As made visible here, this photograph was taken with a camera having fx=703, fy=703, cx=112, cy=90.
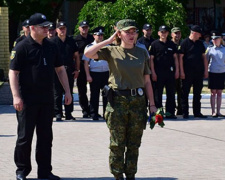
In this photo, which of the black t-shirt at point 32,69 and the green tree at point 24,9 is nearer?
the black t-shirt at point 32,69

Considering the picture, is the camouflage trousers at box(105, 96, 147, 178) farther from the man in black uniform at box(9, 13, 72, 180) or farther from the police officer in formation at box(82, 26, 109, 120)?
the police officer in formation at box(82, 26, 109, 120)

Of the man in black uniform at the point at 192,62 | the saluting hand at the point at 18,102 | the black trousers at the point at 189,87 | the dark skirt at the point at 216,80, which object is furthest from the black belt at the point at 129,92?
Result: the dark skirt at the point at 216,80

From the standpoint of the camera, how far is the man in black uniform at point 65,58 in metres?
13.9

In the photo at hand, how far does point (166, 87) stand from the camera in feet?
47.6

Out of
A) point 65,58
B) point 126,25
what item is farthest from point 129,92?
point 65,58

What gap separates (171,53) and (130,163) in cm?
672

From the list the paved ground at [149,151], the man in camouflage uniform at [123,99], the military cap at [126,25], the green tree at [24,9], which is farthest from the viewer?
the green tree at [24,9]

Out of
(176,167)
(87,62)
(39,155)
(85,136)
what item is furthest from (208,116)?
(39,155)

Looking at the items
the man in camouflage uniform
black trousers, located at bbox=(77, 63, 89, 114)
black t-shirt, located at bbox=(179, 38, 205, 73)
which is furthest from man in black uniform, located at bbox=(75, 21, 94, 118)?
the man in camouflage uniform

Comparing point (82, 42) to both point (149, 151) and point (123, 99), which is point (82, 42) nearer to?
point (149, 151)

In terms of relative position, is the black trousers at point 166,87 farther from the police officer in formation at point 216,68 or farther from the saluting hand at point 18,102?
the saluting hand at point 18,102

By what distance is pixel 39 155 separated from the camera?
8289 millimetres

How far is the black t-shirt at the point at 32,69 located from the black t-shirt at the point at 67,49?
19.1 ft

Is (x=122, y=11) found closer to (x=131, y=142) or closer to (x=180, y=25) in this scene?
(x=180, y=25)
